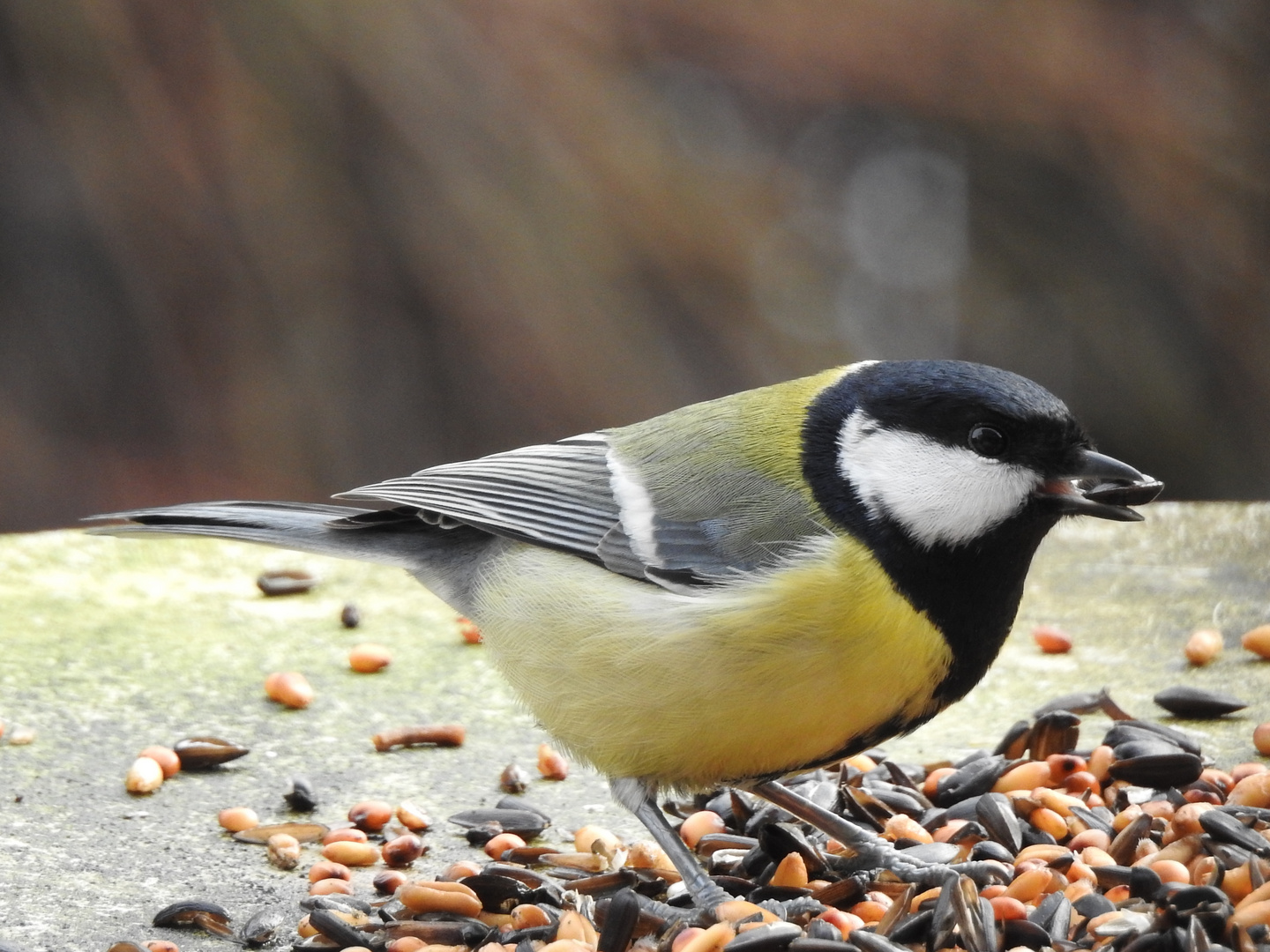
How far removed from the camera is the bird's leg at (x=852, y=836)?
7.44 feet

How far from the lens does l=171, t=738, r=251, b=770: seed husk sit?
267cm

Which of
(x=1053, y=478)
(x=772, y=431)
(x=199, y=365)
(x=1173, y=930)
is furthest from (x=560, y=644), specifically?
(x=199, y=365)

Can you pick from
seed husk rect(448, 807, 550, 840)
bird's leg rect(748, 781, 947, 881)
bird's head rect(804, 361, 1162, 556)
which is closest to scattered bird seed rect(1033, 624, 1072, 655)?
bird's leg rect(748, 781, 947, 881)

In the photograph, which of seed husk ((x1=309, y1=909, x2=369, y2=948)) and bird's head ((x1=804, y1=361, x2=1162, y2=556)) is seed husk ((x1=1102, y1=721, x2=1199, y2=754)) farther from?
seed husk ((x1=309, y1=909, x2=369, y2=948))

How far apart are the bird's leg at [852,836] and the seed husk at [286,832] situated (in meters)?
0.80

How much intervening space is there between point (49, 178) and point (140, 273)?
0.50 metres

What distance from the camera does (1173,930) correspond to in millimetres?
1801

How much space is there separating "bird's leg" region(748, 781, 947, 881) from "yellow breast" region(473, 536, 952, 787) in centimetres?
19

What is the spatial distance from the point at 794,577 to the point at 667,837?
0.51m

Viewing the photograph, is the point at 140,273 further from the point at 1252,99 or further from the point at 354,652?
the point at 1252,99

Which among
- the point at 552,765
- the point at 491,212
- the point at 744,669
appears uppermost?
the point at 491,212

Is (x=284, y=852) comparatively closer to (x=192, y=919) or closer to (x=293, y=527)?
(x=192, y=919)

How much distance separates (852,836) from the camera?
2.38 m

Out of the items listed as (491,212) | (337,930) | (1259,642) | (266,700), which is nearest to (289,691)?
(266,700)
